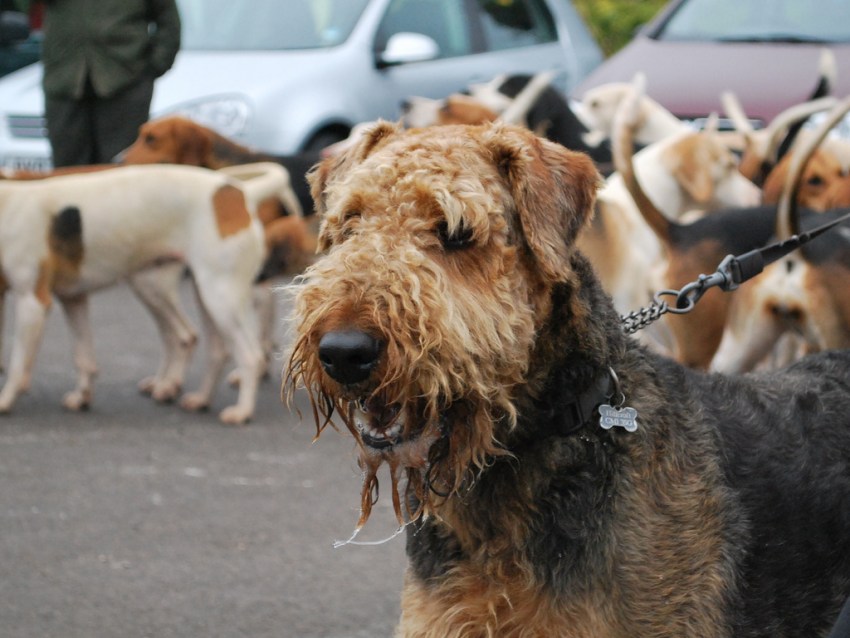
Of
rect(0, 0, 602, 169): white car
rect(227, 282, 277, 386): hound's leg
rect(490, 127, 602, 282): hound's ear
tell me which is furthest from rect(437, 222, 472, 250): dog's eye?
rect(0, 0, 602, 169): white car

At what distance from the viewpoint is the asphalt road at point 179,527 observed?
14.8 feet

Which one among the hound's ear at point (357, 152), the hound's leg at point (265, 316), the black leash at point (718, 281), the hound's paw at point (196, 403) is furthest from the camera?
the hound's leg at point (265, 316)

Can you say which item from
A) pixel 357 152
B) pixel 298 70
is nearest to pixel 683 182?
pixel 298 70

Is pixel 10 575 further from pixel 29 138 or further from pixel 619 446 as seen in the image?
pixel 29 138

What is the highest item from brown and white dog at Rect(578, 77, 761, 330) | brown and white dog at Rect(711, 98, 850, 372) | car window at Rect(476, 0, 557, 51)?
brown and white dog at Rect(711, 98, 850, 372)

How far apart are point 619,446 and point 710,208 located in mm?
5177

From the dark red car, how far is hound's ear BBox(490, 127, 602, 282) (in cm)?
651

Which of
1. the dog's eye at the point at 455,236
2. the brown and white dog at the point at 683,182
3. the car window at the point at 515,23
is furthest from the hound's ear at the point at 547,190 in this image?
the car window at the point at 515,23

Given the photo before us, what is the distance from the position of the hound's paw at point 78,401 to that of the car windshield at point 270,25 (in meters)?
4.20

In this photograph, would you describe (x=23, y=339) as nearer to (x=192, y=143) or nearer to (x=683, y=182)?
(x=192, y=143)

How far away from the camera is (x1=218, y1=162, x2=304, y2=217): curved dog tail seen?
7.85 meters

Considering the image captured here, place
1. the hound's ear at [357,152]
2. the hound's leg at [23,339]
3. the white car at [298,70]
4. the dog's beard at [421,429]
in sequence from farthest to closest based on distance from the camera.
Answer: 1. the white car at [298,70]
2. the hound's leg at [23,339]
3. the hound's ear at [357,152]
4. the dog's beard at [421,429]

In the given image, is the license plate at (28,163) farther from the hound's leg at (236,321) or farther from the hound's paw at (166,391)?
the hound's leg at (236,321)

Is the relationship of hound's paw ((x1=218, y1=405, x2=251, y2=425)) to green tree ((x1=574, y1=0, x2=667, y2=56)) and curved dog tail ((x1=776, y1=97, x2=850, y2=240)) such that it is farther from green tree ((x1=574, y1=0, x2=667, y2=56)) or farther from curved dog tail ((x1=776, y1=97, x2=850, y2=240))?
green tree ((x1=574, y1=0, x2=667, y2=56))
